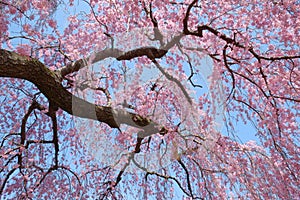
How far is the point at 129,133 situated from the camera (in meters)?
5.39

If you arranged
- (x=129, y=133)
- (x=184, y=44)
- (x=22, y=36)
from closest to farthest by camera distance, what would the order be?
(x=22, y=36)
(x=184, y=44)
(x=129, y=133)

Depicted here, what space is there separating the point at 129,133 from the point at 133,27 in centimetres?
171

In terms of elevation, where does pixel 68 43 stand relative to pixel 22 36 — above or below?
above

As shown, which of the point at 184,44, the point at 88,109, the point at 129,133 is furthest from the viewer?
the point at 129,133

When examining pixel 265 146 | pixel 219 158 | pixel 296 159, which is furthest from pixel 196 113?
pixel 296 159

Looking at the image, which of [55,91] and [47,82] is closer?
[47,82]

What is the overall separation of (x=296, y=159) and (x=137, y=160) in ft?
8.38

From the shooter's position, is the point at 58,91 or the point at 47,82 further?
the point at 58,91

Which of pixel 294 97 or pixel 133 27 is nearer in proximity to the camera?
pixel 294 97

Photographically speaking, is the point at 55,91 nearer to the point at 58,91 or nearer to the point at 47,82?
the point at 58,91

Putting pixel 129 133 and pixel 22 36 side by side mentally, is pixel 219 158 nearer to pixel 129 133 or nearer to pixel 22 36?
pixel 129 133

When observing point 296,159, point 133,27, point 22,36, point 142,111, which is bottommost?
point 296,159

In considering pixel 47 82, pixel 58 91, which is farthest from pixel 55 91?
pixel 47 82

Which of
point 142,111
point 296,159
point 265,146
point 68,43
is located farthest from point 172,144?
point 68,43
